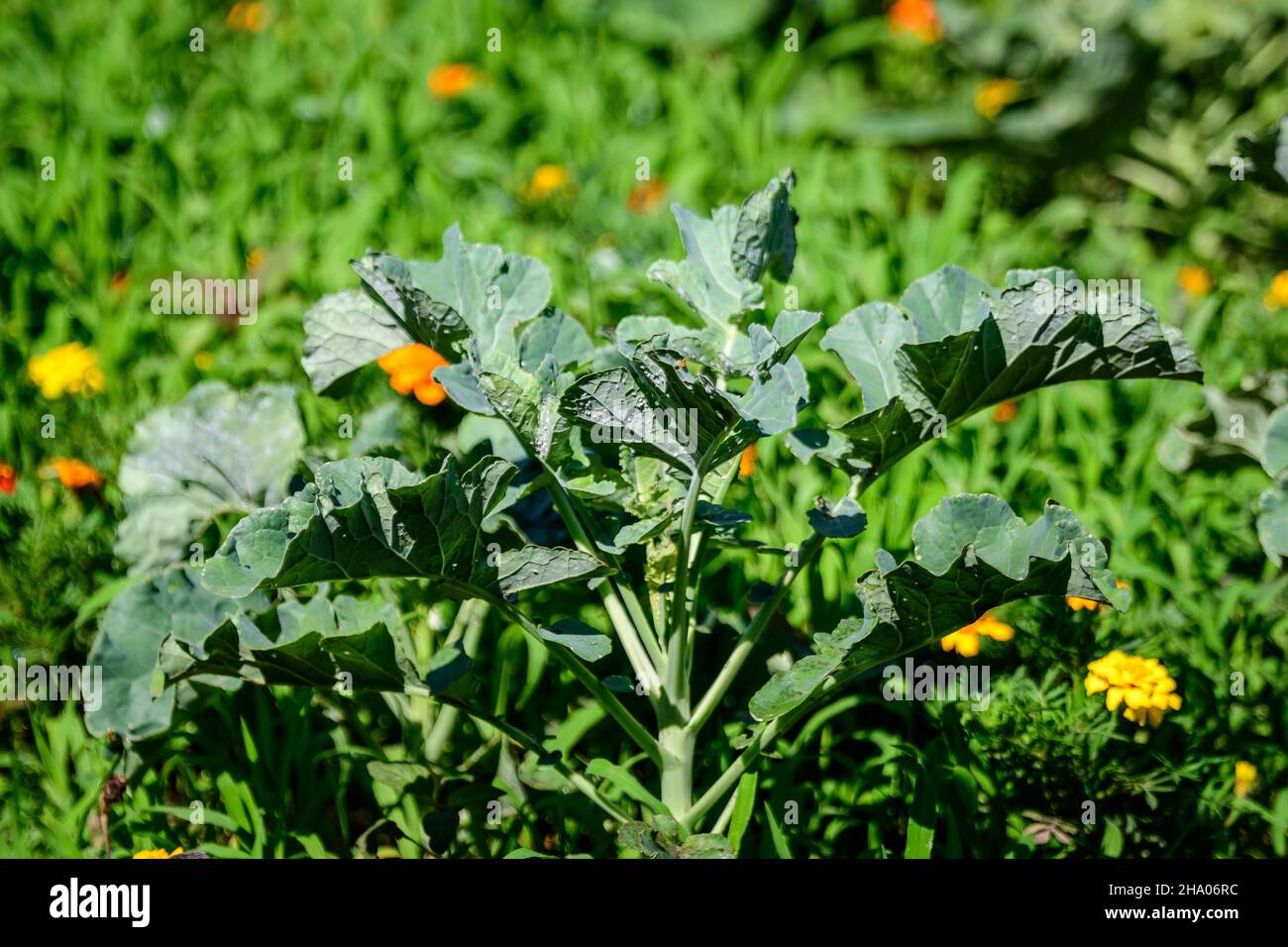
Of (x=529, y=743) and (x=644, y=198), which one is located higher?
(x=644, y=198)

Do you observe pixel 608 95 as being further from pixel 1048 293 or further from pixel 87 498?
pixel 1048 293

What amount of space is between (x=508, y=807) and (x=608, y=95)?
245cm

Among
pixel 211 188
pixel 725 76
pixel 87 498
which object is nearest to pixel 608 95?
pixel 725 76

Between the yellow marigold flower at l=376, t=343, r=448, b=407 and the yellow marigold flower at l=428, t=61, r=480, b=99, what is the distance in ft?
4.85

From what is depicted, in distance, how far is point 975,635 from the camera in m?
1.77

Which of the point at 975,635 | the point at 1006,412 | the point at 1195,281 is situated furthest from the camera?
the point at 1195,281

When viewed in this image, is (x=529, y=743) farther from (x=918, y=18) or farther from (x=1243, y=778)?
(x=918, y=18)

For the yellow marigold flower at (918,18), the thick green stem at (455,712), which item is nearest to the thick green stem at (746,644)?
the thick green stem at (455,712)

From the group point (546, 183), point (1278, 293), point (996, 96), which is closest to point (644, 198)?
point (546, 183)

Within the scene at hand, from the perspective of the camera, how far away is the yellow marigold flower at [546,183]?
305 centimetres

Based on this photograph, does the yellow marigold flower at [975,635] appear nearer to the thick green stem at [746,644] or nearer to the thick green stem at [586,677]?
the thick green stem at [746,644]

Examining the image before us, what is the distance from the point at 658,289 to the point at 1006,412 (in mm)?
778

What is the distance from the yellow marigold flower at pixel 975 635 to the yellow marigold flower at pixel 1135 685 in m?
0.14

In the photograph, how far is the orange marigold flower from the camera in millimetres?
3027
